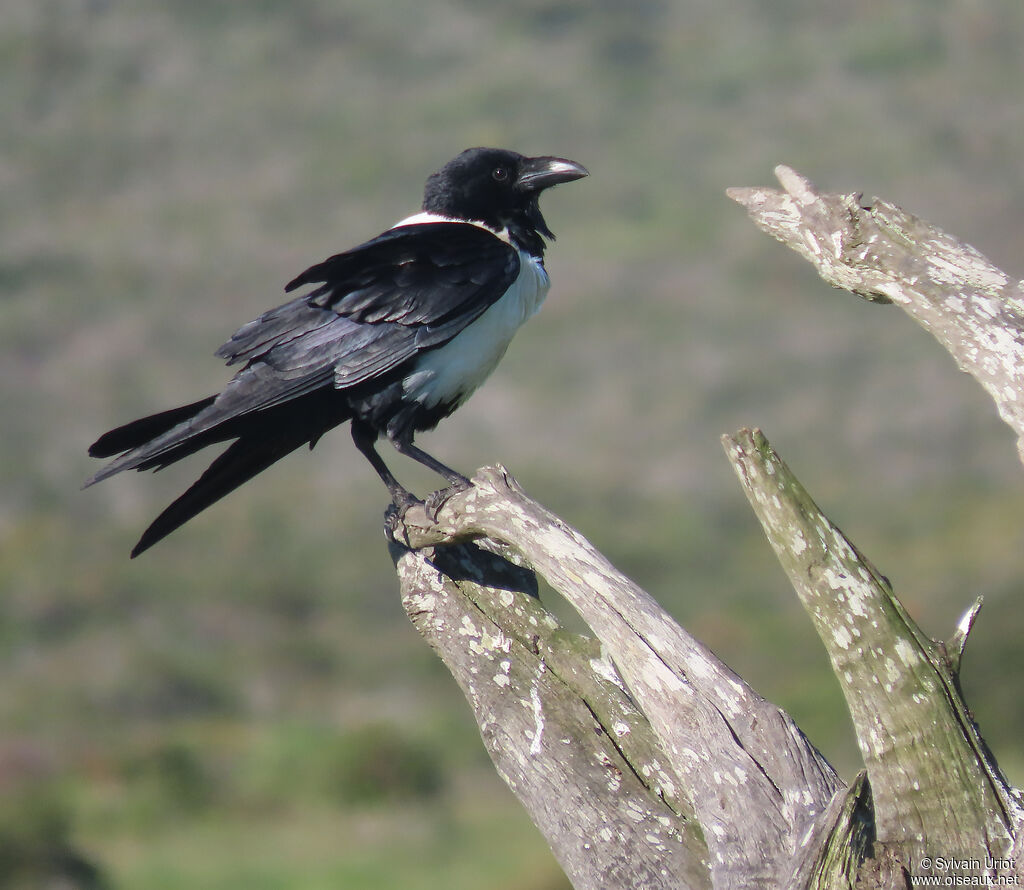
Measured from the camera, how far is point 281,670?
136ft

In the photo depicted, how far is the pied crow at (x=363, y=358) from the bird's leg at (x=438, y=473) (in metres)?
0.01

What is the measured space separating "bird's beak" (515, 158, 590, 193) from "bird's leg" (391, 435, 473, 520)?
178 cm

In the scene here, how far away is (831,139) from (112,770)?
196 feet

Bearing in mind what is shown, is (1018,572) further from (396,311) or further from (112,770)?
(396,311)

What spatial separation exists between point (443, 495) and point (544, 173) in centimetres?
241

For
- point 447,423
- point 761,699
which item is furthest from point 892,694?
point 447,423

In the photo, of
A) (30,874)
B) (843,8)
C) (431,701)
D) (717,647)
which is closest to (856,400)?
(717,647)

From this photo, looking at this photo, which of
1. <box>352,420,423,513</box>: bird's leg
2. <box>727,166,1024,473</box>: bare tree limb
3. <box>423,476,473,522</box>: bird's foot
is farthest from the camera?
<box>352,420,423,513</box>: bird's leg

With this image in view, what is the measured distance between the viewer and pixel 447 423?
51.8m

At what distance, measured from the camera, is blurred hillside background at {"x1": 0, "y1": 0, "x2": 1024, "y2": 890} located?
82.8ft

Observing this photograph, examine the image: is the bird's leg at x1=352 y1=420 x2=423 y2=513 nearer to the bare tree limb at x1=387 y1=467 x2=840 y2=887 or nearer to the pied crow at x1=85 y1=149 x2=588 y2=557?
the pied crow at x1=85 y1=149 x2=588 y2=557

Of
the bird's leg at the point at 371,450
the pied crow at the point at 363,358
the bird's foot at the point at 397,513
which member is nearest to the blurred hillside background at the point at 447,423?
the bird's leg at the point at 371,450

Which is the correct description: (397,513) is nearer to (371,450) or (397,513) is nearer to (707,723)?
(371,450)

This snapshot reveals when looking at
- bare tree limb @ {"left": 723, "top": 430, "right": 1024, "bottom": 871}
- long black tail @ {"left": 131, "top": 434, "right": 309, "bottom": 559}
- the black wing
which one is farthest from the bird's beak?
bare tree limb @ {"left": 723, "top": 430, "right": 1024, "bottom": 871}
